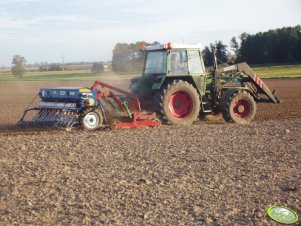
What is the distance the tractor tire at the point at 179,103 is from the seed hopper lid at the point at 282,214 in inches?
244

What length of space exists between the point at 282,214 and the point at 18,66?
209 feet

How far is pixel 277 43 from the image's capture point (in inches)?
2226

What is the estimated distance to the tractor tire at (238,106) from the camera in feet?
38.5

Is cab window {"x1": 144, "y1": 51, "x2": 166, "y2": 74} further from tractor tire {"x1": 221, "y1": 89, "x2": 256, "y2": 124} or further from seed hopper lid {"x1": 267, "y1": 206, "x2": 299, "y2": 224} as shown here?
seed hopper lid {"x1": 267, "y1": 206, "x2": 299, "y2": 224}

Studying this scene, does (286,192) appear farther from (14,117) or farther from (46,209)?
(14,117)

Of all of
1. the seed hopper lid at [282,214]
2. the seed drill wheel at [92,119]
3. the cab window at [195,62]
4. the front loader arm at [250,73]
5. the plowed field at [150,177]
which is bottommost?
the seed hopper lid at [282,214]

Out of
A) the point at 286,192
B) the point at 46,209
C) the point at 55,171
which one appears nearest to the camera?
the point at 46,209

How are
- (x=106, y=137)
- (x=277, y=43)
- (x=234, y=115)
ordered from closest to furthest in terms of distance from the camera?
1. (x=106, y=137)
2. (x=234, y=115)
3. (x=277, y=43)

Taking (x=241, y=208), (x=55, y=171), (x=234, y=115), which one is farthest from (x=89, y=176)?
(x=234, y=115)

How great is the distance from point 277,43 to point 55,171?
53165mm

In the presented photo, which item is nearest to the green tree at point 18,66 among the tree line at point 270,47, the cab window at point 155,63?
the tree line at point 270,47

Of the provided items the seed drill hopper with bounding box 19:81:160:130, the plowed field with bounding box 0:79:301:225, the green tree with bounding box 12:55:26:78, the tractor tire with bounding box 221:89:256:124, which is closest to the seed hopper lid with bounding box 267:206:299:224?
the plowed field with bounding box 0:79:301:225

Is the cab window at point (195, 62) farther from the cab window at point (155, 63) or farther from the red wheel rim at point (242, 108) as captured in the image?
the red wheel rim at point (242, 108)

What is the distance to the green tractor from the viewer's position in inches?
442
